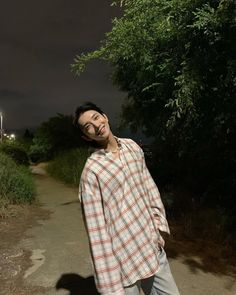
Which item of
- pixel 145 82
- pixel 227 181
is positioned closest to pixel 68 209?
pixel 227 181

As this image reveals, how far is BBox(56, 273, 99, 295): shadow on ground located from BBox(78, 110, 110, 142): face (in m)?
2.67

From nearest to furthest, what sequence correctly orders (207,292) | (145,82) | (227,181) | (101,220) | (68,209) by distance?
(101,220), (207,292), (145,82), (227,181), (68,209)

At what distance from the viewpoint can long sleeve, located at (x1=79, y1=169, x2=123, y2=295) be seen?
267cm

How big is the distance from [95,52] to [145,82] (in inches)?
39.3

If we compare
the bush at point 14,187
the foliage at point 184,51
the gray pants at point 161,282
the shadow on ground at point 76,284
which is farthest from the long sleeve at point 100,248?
the bush at point 14,187

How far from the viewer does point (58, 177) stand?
767 inches

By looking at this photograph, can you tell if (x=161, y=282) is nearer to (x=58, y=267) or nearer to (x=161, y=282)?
(x=161, y=282)

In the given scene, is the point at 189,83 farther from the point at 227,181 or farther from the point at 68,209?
the point at 68,209

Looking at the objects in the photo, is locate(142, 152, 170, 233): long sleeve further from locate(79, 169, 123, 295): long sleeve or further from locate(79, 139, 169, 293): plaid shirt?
locate(79, 169, 123, 295): long sleeve

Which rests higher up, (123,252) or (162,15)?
(162,15)

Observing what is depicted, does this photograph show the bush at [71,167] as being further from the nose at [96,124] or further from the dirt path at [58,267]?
the nose at [96,124]

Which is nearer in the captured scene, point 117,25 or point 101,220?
point 101,220

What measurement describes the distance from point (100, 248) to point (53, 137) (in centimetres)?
A: 2748

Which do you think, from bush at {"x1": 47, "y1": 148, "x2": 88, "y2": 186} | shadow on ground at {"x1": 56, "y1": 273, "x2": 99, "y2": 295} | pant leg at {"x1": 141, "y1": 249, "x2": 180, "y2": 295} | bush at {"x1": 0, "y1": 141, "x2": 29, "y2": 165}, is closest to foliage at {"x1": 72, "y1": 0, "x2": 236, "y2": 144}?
shadow on ground at {"x1": 56, "y1": 273, "x2": 99, "y2": 295}
